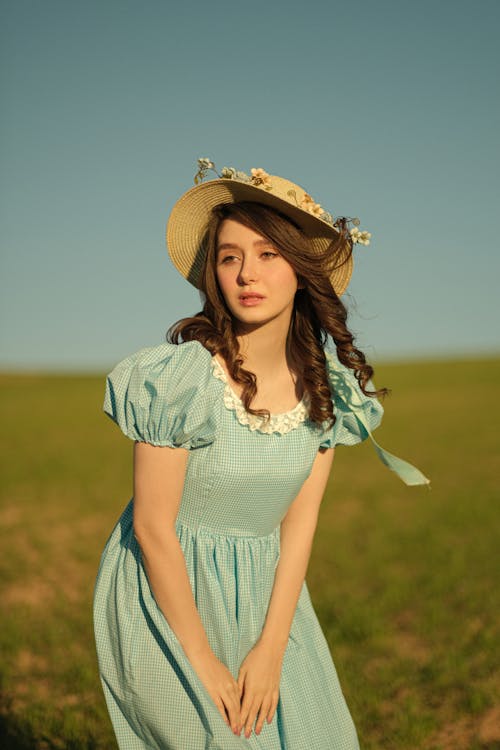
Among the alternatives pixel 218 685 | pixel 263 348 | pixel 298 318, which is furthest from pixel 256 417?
pixel 218 685

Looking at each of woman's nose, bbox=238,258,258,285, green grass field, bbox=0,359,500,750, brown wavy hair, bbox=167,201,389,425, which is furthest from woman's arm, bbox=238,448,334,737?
green grass field, bbox=0,359,500,750

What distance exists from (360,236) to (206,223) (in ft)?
2.09

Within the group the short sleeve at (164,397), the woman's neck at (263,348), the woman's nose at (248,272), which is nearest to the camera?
the short sleeve at (164,397)

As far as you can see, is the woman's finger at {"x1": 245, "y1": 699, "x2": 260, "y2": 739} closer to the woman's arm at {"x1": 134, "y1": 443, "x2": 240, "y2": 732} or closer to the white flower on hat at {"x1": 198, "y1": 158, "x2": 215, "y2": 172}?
the woman's arm at {"x1": 134, "y1": 443, "x2": 240, "y2": 732}

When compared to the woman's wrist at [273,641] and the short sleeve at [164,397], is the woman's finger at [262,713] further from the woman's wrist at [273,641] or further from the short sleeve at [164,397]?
the short sleeve at [164,397]

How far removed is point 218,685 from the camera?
8.48 ft

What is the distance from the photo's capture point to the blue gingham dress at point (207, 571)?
2572 mm

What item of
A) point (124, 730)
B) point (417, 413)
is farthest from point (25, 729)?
point (417, 413)

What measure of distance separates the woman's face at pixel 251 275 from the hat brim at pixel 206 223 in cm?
15

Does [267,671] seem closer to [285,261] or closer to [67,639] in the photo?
[285,261]

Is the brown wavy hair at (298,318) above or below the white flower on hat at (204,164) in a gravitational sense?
below

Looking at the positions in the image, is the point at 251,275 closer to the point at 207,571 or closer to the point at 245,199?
the point at 245,199

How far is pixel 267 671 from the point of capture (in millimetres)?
2721

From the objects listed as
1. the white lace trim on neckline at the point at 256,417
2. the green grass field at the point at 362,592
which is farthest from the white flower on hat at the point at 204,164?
the green grass field at the point at 362,592
